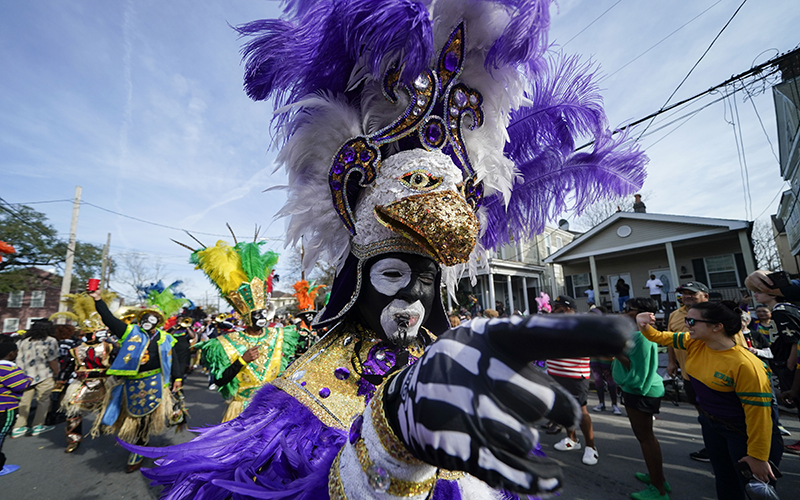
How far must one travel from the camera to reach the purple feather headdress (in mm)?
1470

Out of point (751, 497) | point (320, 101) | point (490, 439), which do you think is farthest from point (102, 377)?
point (751, 497)

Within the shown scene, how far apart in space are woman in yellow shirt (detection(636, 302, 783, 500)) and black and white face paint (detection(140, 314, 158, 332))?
6365 millimetres

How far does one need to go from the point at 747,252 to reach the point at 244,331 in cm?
1445

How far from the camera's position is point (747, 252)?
36.8ft

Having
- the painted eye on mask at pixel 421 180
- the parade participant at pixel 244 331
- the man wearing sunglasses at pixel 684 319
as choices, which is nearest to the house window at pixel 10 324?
the parade participant at pixel 244 331

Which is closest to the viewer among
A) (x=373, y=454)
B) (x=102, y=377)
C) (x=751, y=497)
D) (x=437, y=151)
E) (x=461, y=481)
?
(x=373, y=454)

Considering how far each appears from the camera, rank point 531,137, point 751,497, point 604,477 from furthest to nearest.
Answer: point 604,477, point 751,497, point 531,137

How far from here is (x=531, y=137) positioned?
2064mm

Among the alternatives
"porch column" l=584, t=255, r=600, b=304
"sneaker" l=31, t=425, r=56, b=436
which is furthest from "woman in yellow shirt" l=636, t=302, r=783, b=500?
"porch column" l=584, t=255, r=600, b=304

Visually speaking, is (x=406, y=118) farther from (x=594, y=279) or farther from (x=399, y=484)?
(x=594, y=279)

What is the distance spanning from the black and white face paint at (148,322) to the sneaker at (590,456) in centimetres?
606

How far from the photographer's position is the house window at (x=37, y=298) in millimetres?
27859

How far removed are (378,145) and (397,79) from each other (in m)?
0.30

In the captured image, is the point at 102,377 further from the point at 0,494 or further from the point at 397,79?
the point at 397,79
